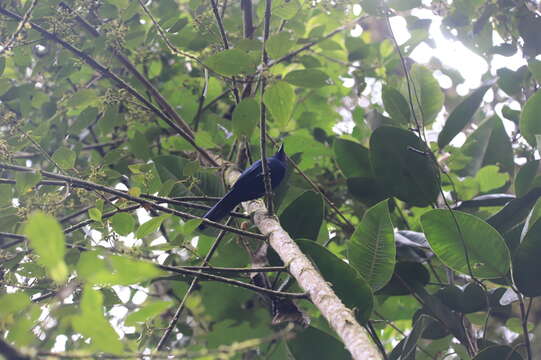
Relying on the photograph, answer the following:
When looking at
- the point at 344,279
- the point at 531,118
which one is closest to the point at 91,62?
the point at 344,279

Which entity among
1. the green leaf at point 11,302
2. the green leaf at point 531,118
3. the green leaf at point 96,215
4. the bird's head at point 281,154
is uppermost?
the green leaf at point 11,302

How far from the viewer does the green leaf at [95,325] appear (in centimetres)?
97

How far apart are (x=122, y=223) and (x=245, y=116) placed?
64 centimetres

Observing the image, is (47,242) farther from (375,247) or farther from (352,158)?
(352,158)

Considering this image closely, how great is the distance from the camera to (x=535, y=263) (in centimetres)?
200

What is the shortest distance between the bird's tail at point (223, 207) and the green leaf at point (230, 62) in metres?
0.69

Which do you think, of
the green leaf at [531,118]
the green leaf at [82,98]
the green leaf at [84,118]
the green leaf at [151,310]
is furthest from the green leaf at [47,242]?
the green leaf at [531,118]

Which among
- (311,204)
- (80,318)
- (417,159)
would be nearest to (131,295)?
(311,204)

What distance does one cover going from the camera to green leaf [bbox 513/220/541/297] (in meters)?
1.97

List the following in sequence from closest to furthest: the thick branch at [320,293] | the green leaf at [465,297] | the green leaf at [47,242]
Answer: the green leaf at [47,242] → the thick branch at [320,293] → the green leaf at [465,297]

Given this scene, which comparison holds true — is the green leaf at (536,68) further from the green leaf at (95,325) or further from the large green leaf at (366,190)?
the green leaf at (95,325)

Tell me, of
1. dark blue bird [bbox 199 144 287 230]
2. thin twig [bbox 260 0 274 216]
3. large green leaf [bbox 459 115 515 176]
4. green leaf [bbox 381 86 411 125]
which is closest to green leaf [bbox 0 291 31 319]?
thin twig [bbox 260 0 274 216]

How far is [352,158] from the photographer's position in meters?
3.07

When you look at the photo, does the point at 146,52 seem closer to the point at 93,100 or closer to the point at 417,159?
the point at 93,100
